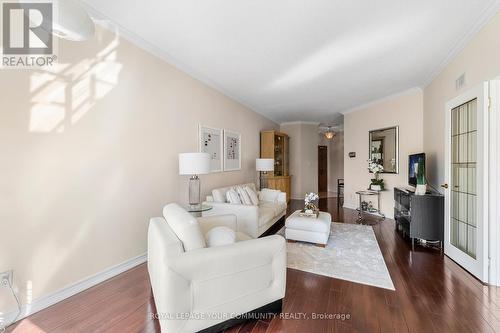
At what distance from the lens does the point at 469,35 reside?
2600mm

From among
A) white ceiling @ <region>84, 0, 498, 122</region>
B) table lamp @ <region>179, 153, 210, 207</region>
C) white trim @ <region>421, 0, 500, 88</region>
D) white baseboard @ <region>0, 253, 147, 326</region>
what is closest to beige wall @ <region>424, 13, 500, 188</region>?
white trim @ <region>421, 0, 500, 88</region>

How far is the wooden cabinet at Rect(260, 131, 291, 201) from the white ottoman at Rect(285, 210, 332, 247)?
3.00m

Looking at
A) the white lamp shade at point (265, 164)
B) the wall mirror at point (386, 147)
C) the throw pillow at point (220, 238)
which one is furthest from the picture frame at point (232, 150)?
the wall mirror at point (386, 147)

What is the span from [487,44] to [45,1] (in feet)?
12.9

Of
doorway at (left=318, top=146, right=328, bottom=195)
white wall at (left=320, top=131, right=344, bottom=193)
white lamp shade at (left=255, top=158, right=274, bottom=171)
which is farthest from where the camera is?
doorway at (left=318, top=146, right=328, bottom=195)

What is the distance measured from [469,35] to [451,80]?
0.79 meters

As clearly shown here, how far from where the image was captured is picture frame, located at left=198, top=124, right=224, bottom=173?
3858 millimetres

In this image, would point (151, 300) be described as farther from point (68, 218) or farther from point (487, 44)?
point (487, 44)

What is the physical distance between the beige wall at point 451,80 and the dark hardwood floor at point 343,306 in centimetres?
193

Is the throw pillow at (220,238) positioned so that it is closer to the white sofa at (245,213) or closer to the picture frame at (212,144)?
the white sofa at (245,213)

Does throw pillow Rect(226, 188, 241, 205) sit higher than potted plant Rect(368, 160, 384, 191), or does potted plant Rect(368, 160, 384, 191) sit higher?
potted plant Rect(368, 160, 384, 191)

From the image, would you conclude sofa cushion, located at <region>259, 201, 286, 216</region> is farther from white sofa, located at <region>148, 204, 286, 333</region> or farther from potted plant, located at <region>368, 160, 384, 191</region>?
white sofa, located at <region>148, 204, 286, 333</region>

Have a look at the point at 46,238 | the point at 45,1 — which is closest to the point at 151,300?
the point at 46,238

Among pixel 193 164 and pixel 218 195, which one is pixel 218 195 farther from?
pixel 193 164
